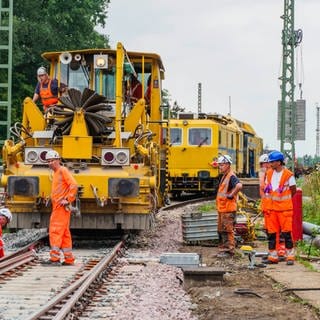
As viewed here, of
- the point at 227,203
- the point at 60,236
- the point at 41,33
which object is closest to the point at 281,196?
the point at 227,203

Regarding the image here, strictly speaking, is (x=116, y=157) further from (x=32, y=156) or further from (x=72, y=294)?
(x=72, y=294)

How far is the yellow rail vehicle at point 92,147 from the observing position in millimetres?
12805

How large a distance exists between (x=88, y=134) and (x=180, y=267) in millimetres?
3607

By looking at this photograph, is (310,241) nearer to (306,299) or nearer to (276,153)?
(276,153)

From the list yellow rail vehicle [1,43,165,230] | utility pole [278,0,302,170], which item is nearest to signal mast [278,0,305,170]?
utility pole [278,0,302,170]

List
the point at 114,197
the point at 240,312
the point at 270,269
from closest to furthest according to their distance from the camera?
the point at 240,312, the point at 270,269, the point at 114,197

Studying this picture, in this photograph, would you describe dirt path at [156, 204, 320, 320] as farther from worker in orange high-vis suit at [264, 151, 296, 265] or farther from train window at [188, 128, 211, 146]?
train window at [188, 128, 211, 146]

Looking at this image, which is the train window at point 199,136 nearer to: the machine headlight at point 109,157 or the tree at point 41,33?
the tree at point 41,33

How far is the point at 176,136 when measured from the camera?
90.7 ft

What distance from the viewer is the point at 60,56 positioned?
14594 mm

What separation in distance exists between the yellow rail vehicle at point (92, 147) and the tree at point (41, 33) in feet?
69.0

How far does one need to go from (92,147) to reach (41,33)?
24.9 meters

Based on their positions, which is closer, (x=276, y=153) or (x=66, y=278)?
(x=66, y=278)

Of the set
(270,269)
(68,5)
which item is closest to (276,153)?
(270,269)
